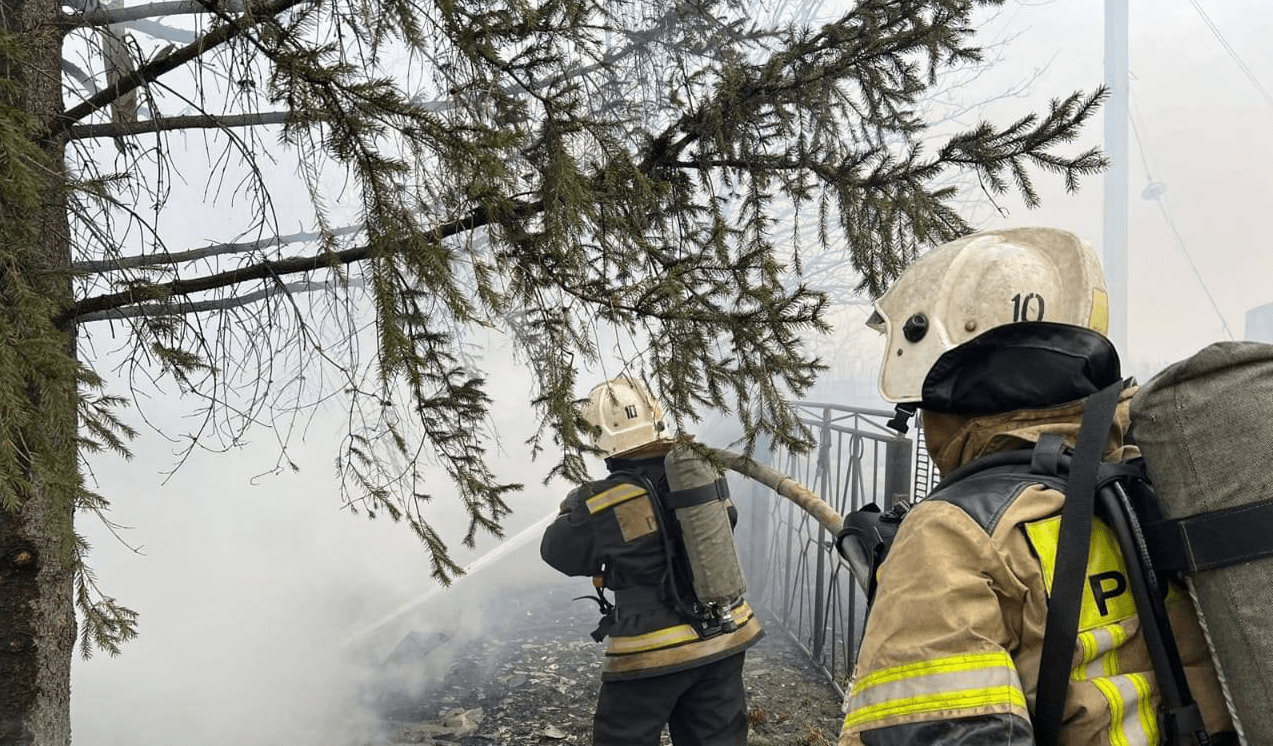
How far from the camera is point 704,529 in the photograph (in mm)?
3812

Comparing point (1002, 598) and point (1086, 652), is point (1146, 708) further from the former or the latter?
point (1002, 598)

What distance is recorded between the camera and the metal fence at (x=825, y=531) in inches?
188

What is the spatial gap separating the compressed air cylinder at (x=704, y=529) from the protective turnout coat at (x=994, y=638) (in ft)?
8.05

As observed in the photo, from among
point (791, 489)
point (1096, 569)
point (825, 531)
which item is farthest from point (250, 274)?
point (825, 531)

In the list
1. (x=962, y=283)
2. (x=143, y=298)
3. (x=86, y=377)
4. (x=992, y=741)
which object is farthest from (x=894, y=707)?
(x=143, y=298)

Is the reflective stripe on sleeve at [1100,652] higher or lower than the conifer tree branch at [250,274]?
Answer: lower

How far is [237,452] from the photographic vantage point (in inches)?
388

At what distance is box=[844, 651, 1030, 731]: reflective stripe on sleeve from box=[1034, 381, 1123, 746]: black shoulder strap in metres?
0.05

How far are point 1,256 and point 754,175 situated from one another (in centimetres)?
195

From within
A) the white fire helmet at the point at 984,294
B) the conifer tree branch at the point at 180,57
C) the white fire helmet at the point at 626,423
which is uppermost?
the conifer tree branch at the point at 180,57

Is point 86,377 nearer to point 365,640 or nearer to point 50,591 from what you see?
point 50,591

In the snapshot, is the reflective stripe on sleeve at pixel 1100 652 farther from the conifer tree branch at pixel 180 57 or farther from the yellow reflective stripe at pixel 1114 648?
the conifer tree branch at pixel 180 57

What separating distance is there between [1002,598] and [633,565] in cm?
277

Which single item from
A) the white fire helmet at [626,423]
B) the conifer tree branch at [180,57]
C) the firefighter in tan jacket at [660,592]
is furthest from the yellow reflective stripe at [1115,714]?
the white fire helmet at [626,423]
